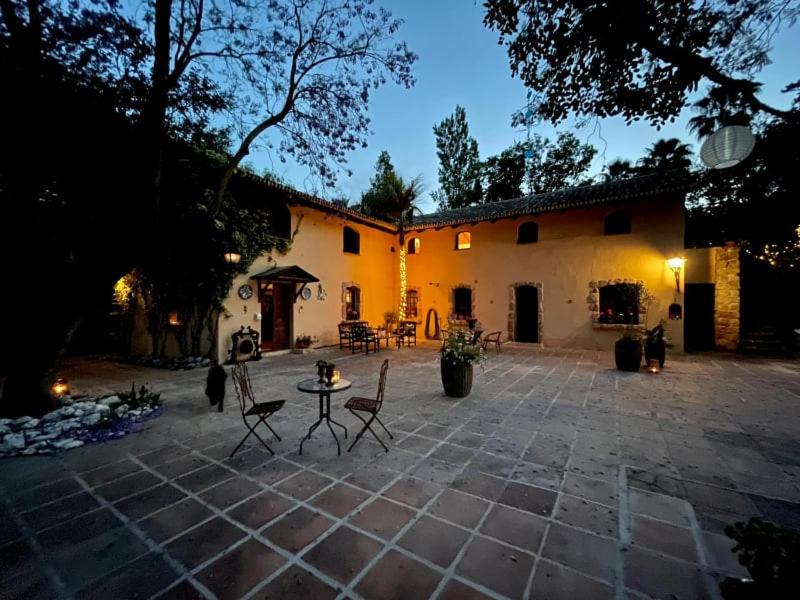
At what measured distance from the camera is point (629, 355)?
24.5 feet

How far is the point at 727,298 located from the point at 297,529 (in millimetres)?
13033

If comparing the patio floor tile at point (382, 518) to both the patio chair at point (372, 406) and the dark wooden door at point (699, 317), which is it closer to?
the patio chair at point (372, 406)

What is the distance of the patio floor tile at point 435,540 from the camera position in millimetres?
1981

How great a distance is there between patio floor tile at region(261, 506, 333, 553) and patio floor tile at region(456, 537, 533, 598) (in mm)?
928

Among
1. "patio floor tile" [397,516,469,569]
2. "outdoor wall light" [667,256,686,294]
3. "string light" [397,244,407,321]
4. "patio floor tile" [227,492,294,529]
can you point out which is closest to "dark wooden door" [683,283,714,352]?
"outdoor wall light" [667,256,686,294]

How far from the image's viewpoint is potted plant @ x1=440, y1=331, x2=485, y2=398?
5.34m

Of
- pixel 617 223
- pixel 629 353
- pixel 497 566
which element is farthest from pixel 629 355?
pixel 497 566

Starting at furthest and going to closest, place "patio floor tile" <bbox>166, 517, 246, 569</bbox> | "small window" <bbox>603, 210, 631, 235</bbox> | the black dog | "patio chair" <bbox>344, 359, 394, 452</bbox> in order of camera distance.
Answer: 1. "small window" <bbox>603, 210, 631, 235</bbox>
2. the black dog
3. "patio chair" <bbox>344, 359, 394, 452</bbox>
4. "patio floor tile" <bbox>166, 517, 246, 569</bbox>

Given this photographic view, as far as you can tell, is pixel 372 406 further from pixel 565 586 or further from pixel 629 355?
pixel 629 355

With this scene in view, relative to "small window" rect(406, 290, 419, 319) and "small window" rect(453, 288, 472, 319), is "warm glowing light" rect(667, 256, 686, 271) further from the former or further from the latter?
"small window" rect(406, 290, 419, 319)

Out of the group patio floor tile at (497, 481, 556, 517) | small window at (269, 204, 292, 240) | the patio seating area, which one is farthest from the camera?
small window at (269, 204, 292, 240)

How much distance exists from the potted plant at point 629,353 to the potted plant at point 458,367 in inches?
170

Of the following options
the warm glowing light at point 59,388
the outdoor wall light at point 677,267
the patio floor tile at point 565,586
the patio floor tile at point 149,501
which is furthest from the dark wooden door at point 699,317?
the warm glowing light at point 59,388

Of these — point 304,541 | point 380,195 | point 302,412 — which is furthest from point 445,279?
point 304,541
